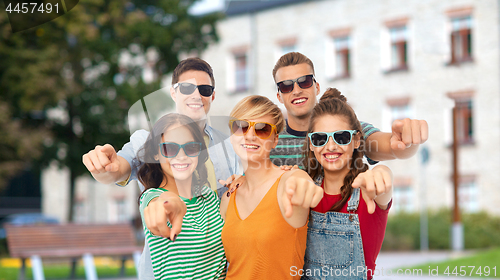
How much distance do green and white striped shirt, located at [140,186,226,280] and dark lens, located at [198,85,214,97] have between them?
504 millimetres

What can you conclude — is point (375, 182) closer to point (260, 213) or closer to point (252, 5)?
point (260, 213)

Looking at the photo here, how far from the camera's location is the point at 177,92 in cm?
228

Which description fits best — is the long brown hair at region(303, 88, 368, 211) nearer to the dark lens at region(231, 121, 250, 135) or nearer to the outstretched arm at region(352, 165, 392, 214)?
the dark lens at region(231, 121, 250, 135)

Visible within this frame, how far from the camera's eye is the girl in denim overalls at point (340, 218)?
74.5 inches

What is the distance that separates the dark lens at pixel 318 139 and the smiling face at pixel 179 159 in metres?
0.44

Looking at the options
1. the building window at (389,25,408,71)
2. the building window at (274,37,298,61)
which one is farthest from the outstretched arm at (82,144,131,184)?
the building window at (389,25,408,71)

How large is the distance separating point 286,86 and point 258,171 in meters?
0.49

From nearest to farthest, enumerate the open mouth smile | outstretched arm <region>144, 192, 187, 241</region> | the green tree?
1. outstretched arm <region>144, 192, 187, 241</region>
2. the open mouth smile
3. the green tree

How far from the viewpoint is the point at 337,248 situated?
1908 millimetres

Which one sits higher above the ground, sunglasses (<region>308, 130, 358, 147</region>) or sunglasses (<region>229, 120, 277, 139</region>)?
sunglasses (<region>229, 120, 277, 139</region>)

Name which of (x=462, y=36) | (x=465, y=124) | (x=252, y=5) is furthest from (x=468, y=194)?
(x=252, y=5)

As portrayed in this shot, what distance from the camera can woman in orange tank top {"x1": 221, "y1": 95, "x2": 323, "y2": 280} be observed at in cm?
188

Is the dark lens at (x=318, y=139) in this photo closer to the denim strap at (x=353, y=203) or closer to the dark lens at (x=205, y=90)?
the denim strap at (x=353, y=203)

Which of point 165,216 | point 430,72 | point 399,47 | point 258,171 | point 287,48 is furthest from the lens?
point 399,47
